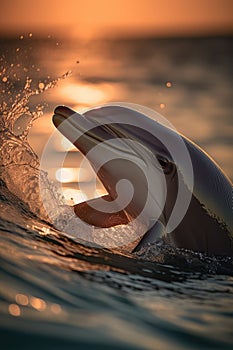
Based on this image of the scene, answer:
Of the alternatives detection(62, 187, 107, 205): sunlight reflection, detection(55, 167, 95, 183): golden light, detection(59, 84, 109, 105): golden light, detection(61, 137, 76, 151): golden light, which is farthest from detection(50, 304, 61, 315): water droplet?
detection(59, 84, 109, 105): golden light

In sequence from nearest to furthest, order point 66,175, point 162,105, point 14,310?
point 14,310 → point 66,175 → point 162,105

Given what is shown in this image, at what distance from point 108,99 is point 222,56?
1160cm

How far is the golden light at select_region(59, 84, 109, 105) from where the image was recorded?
17.3 m

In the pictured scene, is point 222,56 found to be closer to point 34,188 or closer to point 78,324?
point 34,188

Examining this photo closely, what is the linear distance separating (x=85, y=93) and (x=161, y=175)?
12.5 metres

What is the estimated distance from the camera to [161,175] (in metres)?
6.40

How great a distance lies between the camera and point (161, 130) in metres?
6.41

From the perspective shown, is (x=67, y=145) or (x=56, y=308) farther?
(x=67, y=145)

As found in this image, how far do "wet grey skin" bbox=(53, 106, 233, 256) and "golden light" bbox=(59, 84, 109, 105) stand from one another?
10461 mm

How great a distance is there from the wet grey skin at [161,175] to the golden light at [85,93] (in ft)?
34.3

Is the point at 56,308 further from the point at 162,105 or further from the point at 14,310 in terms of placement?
the point at 162,105

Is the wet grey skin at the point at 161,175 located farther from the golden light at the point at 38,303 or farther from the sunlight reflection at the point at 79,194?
the sunlight reflection at the point at 79,194

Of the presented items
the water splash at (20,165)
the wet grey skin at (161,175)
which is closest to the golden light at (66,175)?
the water splash at (20,165)

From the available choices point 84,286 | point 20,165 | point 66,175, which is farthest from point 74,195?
point 84,286
